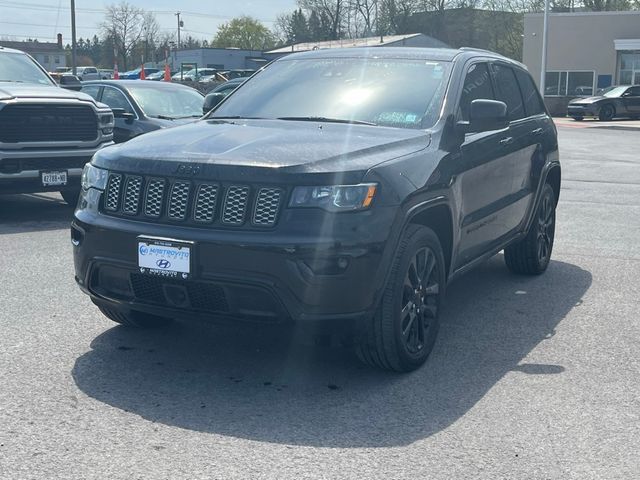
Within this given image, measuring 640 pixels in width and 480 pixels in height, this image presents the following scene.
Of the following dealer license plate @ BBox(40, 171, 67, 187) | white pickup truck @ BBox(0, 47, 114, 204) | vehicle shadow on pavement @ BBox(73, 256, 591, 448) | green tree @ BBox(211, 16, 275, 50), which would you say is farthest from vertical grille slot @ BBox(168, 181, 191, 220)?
green tree @ BBox(211, 16, 275, 50)

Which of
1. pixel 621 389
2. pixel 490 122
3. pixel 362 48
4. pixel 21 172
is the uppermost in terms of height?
pixel 362 48

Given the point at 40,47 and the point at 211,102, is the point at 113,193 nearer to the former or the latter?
the point at 211,102

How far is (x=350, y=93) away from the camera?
5.83 metres

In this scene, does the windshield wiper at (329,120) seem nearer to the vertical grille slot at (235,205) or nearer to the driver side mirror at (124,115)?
the vertical grille slot at (235,205)

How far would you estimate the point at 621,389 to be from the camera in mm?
4828

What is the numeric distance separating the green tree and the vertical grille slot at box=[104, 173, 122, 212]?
128m

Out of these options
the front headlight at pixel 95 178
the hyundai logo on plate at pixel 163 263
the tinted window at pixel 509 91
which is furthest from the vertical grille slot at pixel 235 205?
the tinted window at pixel 509 91

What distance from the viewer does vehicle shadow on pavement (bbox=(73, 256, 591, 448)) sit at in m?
4.25

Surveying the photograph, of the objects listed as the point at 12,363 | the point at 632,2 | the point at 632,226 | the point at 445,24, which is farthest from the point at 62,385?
the point at 445,24

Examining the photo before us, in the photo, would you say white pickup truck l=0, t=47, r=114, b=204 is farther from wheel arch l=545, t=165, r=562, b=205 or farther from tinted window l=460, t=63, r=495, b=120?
tinted window l=460, t=63, r=495, b=120

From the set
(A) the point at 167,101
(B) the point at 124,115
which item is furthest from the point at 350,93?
(A) the point at 167,101

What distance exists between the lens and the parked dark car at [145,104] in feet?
42.3

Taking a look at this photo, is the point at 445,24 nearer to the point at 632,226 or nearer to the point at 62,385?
the point at 632,226

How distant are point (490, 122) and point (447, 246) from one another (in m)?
0.92
